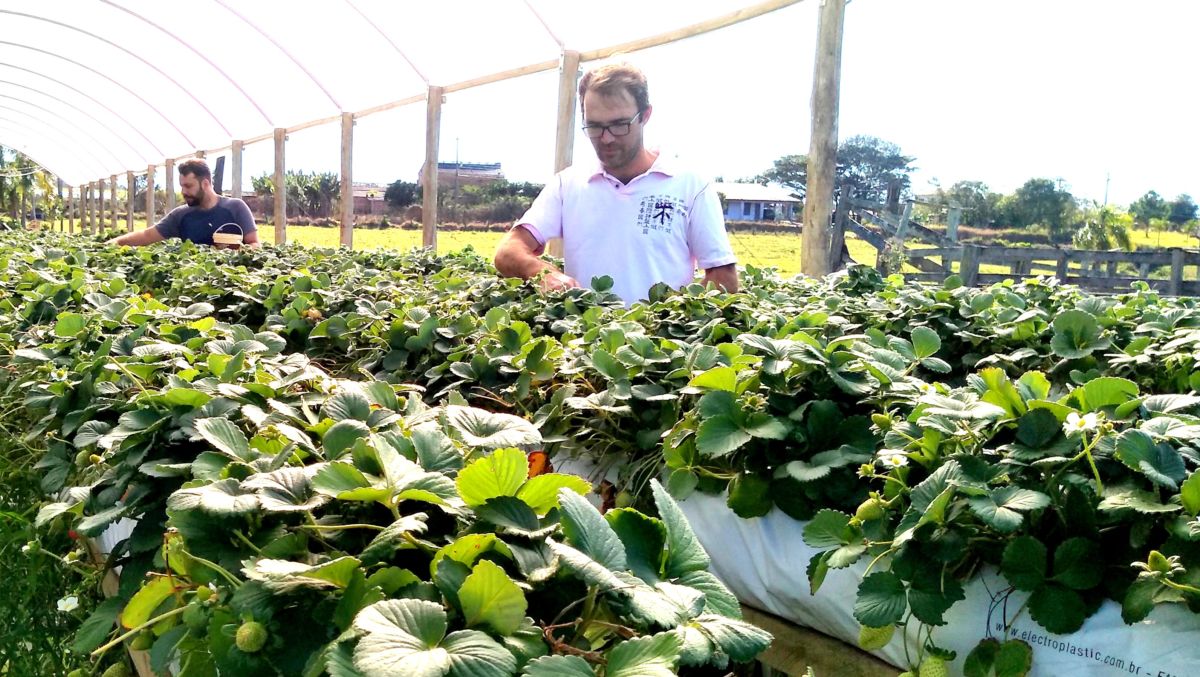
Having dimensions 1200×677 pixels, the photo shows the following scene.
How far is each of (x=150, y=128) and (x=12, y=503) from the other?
20.5 m

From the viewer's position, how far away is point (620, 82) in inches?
125

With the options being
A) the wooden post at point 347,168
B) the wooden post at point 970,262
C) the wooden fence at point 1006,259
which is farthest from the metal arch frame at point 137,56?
the wooden post at point 970,262

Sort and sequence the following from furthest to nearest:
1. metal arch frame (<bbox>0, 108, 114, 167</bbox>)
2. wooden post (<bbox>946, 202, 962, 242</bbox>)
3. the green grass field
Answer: metal arch frame (<bbox>0, 108, 114, 167</bbox>), wooden post (<bbox>946, 202, 962, 242</bbox>), the green grass field

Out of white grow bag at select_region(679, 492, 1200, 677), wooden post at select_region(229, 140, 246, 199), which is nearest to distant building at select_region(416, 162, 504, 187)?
wooden post at select_region(229, 140, 246, 199)

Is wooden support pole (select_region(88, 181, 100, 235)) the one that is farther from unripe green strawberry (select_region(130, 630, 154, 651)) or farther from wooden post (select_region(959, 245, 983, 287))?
unripe green strawberry (select_region(130, 630, 154, 651))

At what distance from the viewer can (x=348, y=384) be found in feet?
4.16

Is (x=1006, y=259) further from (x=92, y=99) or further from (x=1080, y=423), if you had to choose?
(x=92, y=99)

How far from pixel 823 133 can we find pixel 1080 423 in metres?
4.33

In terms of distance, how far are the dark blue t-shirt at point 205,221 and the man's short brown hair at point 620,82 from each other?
421cm

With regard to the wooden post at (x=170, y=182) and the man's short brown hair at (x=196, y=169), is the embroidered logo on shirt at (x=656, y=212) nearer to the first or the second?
the man's short brown hair at (x=196, y=169)

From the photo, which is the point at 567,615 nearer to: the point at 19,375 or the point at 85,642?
the point at 85,642

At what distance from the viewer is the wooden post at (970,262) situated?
728cm

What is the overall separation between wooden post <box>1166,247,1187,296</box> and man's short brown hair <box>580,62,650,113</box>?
5.77 meters

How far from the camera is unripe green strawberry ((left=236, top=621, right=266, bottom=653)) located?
2.36 ft
